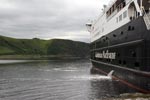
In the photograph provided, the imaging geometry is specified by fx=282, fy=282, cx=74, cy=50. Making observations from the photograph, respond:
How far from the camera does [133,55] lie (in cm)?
2498

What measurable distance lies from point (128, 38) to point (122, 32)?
2.38 meters

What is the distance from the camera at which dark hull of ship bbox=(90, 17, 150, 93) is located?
882 inches

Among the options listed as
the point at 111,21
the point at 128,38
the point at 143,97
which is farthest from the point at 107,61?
the point at 143,97

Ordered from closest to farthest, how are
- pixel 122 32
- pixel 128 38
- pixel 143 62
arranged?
pixel 143 62 → pixel 128 38 → pixel 122 32

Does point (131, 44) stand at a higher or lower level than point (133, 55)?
higher

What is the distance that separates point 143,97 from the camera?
19.8 m

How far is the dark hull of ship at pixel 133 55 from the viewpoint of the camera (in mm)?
22406

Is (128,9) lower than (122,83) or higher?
higher

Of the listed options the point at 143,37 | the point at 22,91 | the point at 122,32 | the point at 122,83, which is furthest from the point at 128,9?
the point at 22,91

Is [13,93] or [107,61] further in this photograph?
[107,61]

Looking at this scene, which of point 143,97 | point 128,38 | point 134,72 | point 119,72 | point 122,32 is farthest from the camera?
point 119,72

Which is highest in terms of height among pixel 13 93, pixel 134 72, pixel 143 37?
pixel 143 37

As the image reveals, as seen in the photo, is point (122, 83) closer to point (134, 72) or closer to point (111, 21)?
point (134, 72)

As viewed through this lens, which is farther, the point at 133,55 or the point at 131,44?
the point at 131,44
